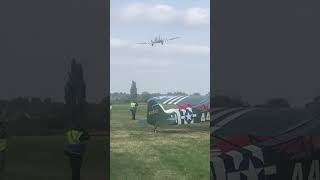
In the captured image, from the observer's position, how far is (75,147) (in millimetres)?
6000

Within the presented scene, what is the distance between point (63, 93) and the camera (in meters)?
5.98

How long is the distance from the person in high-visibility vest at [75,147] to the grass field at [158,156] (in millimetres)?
766

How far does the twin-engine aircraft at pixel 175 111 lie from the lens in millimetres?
9992

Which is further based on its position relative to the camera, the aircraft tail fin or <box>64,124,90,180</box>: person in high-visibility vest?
the aircraft tail fin

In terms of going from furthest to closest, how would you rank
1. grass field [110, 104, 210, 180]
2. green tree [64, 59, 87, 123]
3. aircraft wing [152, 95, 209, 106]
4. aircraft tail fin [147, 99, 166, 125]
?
aircraft tail fin [147, 99, 166, 125] < aircraft wing [152, 95, 209, 106] < grass field [110, 104, 210, 180] < green tree [64, 59, 87, 123]

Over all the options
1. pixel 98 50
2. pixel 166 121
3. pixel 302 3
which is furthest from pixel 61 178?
pixel 166 121

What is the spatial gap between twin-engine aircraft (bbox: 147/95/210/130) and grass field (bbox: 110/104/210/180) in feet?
2.03

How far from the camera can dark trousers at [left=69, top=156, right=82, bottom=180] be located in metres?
5.96

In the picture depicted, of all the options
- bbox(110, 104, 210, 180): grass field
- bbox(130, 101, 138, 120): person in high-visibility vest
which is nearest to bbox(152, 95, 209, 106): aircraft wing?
bbox(110, 104, 210, 180): grass field

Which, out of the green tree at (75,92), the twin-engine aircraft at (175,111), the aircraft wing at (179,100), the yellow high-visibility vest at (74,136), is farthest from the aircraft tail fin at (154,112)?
the yellow high-visibility vest at (74,136)

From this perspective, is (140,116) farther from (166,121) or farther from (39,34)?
(39,34)

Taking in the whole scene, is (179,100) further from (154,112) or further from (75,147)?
(75,147)

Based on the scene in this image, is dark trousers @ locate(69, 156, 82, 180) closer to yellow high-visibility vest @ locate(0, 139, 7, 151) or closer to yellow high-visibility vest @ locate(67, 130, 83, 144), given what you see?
yellow high-visibility vest @ locate(67, 130, 83, 144)

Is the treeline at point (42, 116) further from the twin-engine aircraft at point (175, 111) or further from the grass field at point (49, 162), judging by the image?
the twin-engine aircraft at point (175, 111)
